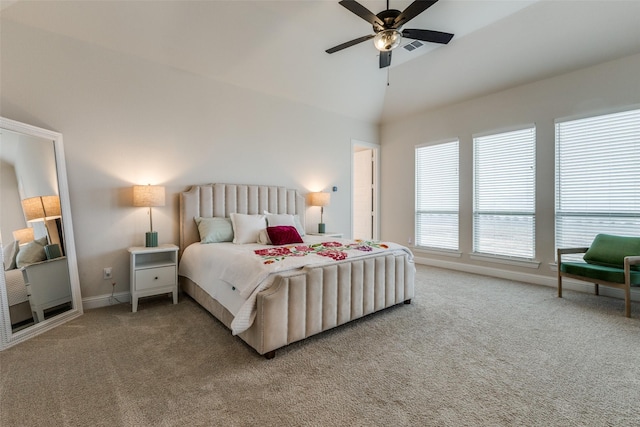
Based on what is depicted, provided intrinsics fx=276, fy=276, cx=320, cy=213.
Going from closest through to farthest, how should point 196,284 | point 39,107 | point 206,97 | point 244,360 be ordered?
1. point 244,360
2. point 39,107
3. point 196,284
4. point 206,97

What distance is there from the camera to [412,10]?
7.88ft

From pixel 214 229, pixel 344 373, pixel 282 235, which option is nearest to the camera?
pixel 344 373

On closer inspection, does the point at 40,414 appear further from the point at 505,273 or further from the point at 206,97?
the point at 505,273

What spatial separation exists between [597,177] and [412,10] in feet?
11.3

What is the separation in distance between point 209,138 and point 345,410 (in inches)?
148

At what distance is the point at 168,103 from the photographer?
369cm

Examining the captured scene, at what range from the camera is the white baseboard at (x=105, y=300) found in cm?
321

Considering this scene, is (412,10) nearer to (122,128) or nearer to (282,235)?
(282,235)

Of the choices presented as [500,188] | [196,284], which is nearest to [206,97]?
[196,284]

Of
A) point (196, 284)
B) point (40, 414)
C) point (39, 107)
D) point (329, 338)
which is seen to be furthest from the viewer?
point (196, 284)

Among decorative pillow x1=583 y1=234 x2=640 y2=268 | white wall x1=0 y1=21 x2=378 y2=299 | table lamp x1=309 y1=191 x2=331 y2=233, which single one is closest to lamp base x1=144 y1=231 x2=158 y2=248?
white wall x1=0 y1=21 x2=378 y2=299

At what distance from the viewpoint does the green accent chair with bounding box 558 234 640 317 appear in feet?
9.61

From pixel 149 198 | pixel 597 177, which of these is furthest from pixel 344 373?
pixel 597 177

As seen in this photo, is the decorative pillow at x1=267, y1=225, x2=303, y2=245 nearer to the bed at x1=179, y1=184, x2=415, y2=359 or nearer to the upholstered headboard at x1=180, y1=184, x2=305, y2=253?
the bed at x1=179, y1=184, x2=415, y2=359
